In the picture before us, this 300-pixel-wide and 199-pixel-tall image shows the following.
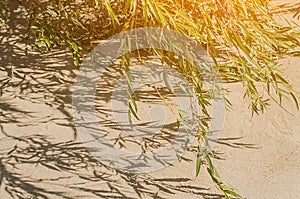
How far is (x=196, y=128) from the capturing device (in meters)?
1.44

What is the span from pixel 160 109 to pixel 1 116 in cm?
42

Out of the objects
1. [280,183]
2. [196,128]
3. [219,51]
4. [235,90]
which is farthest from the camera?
[219,51]

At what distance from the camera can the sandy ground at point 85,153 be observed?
1.28 meters

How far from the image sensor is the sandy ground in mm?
1280

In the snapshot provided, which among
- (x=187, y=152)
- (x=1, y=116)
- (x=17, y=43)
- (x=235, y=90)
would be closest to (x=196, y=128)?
(x=187, y=152)

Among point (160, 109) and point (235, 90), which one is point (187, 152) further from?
point (235, 90)

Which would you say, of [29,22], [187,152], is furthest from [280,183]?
[29,22]

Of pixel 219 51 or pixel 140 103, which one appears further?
pixel 219 51

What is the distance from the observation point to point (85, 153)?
1365 millimetres

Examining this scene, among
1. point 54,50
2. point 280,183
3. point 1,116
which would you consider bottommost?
point 280,183

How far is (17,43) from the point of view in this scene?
1.67 m

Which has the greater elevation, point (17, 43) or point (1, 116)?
point (17, 43)

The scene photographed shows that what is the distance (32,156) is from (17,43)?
1.52ft

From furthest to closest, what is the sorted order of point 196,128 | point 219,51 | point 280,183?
point 219,51 → point 196,128 → point 280,183
